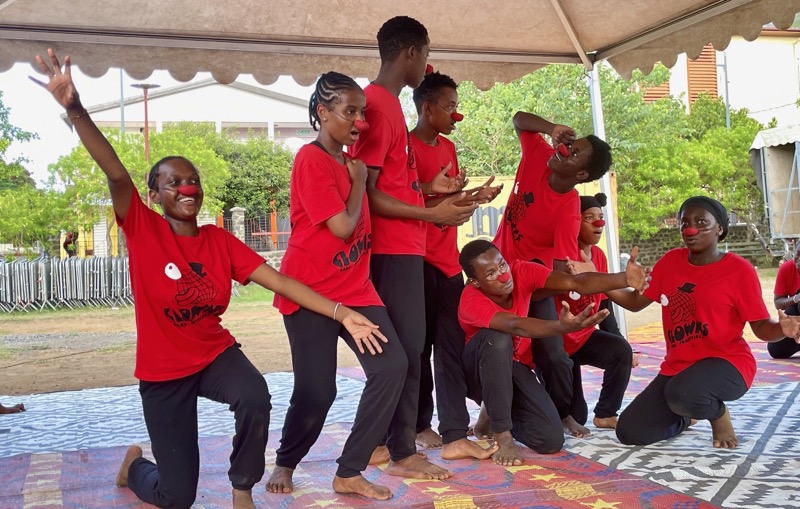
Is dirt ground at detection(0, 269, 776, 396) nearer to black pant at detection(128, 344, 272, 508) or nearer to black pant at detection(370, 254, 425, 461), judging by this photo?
black pant at detection(128, 344, 272, 508)

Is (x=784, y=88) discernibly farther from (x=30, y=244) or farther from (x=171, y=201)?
(x=171, y=201)

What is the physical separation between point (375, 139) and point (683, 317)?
196 cm

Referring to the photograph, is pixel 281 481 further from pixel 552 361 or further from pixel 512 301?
pixel 552 361

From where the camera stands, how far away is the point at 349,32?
5.96 meters

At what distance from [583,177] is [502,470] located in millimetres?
1692

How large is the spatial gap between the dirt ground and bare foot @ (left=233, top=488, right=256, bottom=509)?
415cm

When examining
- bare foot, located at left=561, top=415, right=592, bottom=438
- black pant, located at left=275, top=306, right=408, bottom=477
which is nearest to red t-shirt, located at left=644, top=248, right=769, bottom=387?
bare foot, located at left=561, top=415, right=592, bottom=438

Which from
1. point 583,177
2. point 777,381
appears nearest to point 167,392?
point 583,177

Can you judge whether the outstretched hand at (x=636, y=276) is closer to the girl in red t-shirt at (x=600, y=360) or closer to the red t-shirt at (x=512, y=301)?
the red t-shirt at (x=512, y=301)

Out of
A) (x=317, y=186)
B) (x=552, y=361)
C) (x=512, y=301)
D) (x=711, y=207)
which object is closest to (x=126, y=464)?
(x=317, y=186)

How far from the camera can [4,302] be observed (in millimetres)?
17969

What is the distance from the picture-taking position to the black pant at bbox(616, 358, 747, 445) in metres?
4.18

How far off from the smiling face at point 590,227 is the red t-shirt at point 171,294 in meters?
2.49

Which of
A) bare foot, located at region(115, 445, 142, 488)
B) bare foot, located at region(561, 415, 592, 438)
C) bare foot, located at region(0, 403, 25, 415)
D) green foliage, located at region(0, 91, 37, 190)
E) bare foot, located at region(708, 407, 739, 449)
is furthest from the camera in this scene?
green foliage, located at region(0, 91, 37, 190)
